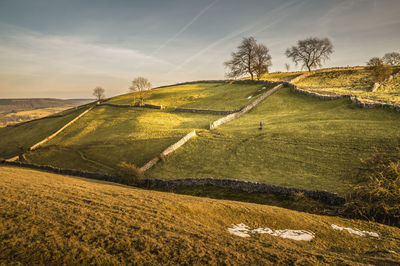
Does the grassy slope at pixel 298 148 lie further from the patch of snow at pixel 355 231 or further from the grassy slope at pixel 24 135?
the grassy slope at pixel 24 135

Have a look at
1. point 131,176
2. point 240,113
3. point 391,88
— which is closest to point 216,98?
point 240,113

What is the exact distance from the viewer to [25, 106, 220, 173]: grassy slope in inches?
1071

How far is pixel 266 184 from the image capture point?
16.0 meters

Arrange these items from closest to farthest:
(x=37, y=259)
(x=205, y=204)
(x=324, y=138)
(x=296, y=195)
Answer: (x=37, y=259), (x=205, y=204), (x=296, y=195), (x=324, y=138)

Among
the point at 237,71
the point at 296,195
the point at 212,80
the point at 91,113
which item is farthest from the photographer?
the point at 212,80

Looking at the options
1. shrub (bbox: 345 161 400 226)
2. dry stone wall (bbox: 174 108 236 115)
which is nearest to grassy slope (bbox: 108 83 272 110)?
dry stone wall (bbox: 174 108 236 115)

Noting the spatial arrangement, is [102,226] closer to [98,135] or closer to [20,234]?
[20,234]

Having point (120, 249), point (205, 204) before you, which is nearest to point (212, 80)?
point (205, 204)

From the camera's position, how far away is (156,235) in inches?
268

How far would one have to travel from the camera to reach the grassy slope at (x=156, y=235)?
5.56 m

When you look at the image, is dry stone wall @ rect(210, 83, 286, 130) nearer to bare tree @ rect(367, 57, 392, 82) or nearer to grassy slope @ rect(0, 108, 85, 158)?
bare tree @ rect(367, 57, 392, 82)

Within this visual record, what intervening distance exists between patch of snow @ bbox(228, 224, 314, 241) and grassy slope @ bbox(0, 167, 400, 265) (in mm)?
342

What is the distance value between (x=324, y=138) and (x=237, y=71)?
141 feet

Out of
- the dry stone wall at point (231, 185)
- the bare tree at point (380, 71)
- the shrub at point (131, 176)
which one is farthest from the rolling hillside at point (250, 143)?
the bare tree at point (380, 71)
